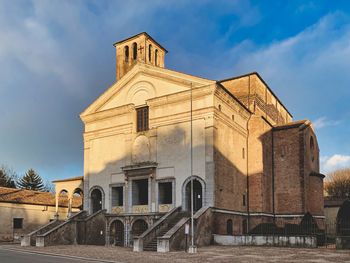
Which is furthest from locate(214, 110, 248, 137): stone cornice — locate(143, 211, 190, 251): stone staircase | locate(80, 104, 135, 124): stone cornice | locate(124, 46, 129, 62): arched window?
locate(124, 46, 129, 62): arched window

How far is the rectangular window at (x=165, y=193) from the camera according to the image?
1286 inches

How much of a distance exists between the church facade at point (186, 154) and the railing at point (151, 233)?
206 centimetres

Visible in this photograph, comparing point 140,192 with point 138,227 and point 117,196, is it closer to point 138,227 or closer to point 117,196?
point 117,196

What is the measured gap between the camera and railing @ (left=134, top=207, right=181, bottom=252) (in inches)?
1007

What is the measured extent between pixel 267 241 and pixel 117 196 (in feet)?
45.8

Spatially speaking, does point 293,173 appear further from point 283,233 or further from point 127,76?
point 127,76

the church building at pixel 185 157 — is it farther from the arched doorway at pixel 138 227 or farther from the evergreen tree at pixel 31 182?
the evergreen tree at pixel 31 182

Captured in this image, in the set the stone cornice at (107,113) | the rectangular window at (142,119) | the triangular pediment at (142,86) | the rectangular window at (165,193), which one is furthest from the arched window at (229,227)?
the stone cornice at (107,113)

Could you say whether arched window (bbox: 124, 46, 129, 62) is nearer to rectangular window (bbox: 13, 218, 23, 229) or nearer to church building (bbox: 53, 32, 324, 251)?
church building (bbox: 53, 32, 324, 251)

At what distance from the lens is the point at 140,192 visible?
35.8 meters

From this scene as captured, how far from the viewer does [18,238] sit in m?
40.8

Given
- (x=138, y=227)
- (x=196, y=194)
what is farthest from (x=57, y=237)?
(x=196, y=194)

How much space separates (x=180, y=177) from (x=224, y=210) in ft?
13.5

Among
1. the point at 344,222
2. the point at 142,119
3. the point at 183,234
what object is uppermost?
the point at 142,119
